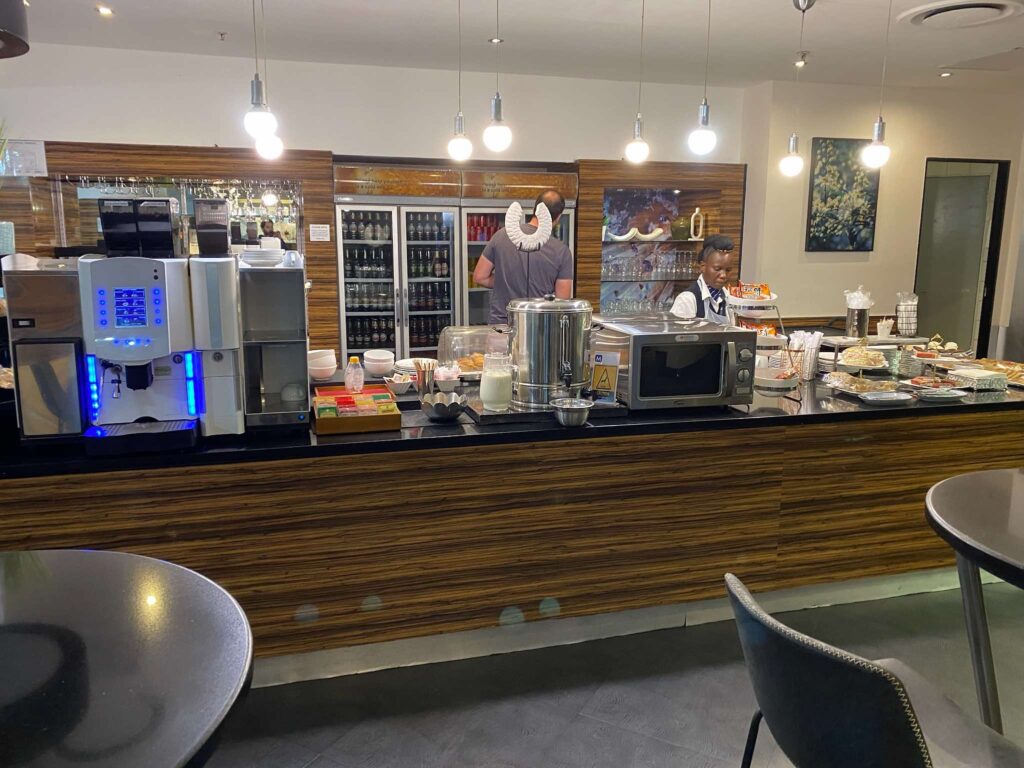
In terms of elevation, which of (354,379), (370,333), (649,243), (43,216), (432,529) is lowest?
(432,529)

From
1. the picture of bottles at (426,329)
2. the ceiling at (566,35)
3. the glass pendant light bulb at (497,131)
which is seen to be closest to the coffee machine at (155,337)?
the glass pendant light bulb at (497,131)

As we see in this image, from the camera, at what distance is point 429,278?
18.1 ft

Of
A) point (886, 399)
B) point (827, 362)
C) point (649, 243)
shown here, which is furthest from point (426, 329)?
point (886, 399)

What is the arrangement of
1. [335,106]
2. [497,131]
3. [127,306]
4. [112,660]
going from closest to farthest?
[112,660] < [127,306] < [497,131] < [335,106]

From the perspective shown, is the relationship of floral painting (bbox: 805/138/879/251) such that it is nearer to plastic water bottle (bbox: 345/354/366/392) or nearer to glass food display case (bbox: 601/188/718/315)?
glass food display case (bbox: 601/188/718/315)

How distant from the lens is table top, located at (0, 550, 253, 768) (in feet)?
2.95

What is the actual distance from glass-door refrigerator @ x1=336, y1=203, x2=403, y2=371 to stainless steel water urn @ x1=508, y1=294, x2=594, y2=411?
2.89m

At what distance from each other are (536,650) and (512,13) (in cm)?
339

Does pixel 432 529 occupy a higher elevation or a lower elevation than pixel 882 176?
lower

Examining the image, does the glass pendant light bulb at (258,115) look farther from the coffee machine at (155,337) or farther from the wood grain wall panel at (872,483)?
the wood grain wall panel at (872,483)

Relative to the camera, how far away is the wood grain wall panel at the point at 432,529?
7.34ft

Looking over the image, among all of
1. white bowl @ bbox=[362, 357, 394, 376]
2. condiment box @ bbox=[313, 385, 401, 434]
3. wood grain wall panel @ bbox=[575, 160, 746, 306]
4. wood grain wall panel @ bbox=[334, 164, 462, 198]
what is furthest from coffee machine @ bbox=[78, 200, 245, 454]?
wood grain wall panel @ bbox=[575, 160, 746, 306]

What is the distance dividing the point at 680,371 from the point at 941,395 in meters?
1.22

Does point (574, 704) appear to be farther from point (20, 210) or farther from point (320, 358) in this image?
point (20, 210)
